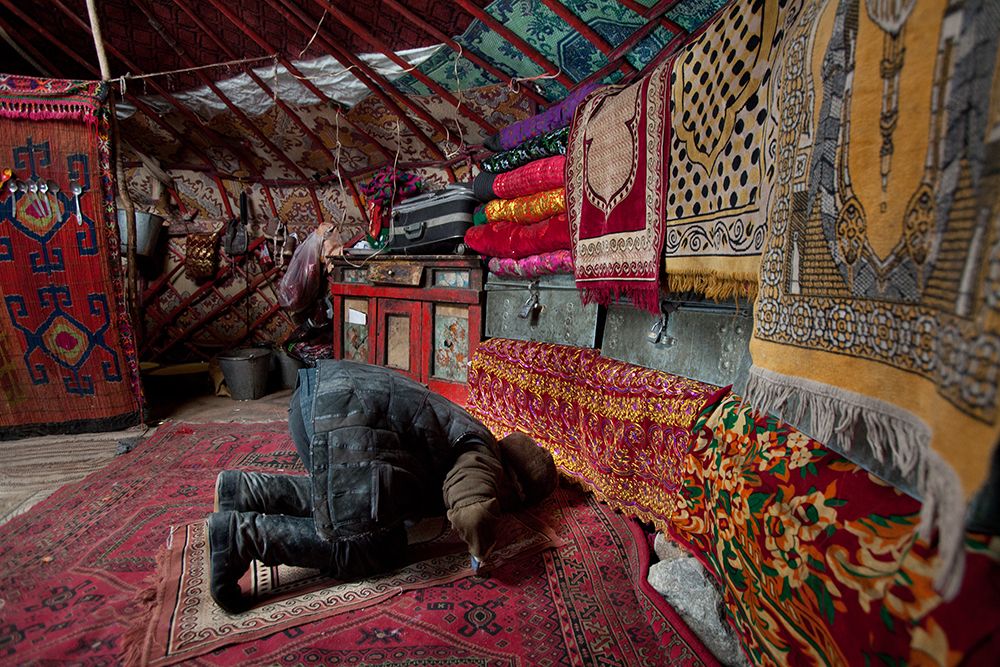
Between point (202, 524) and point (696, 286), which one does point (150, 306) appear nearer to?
point (202, 524)

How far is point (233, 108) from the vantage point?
321 centimetres

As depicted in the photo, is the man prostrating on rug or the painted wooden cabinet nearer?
the man prostrating on rug

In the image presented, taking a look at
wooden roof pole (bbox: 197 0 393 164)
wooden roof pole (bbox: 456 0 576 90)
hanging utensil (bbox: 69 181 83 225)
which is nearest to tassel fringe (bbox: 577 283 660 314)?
wooden roof pole (bbox: 456 0 576 90)

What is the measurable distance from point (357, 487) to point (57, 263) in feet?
7.65

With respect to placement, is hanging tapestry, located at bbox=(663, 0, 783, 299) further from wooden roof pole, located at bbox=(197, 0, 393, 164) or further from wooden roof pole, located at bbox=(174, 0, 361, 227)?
wooden roof pole, located at bbox=(174, 0, 361, 227)

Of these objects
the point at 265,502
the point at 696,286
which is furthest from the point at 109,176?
the point at 696,286

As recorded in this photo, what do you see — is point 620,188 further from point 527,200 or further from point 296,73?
point 296,73

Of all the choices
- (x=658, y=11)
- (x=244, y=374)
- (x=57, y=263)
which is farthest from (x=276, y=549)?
(x=244, y=374)

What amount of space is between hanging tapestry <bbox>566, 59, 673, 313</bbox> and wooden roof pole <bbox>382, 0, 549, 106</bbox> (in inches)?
33.5

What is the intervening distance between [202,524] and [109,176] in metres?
1.95

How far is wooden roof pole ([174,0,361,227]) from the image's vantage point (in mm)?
2535

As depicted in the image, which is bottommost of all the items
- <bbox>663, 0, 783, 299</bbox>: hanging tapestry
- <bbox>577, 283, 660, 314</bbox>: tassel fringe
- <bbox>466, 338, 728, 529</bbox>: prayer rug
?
<bbox>466, 338, 728, 529</bbox>: prayer rug

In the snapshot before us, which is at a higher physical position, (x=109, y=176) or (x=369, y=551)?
(x=109, y=176)

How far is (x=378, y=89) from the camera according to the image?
2750mm
